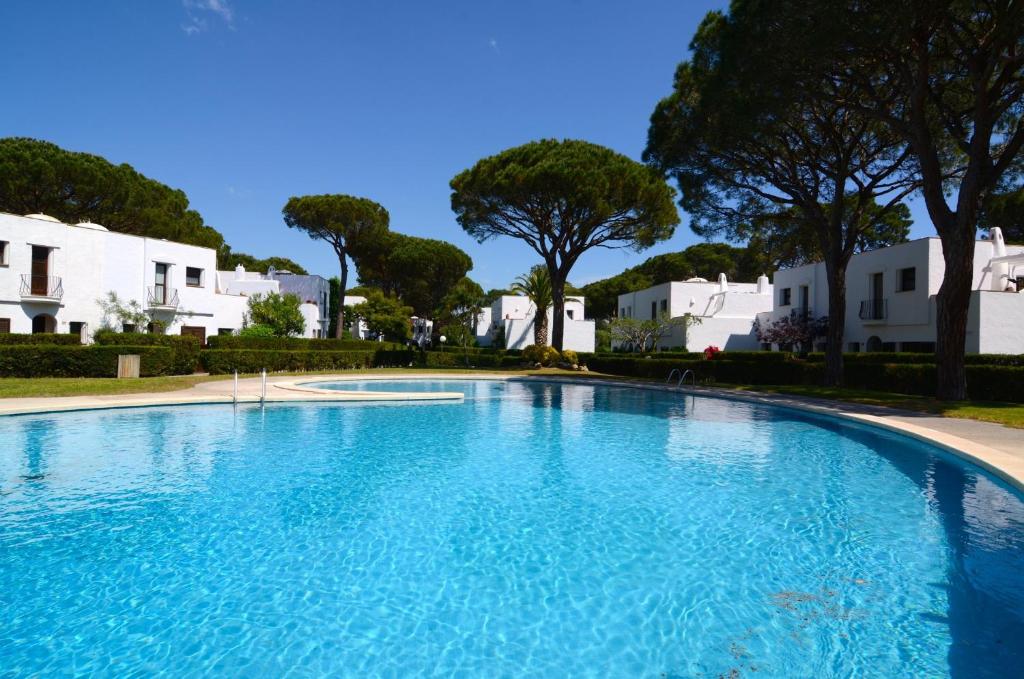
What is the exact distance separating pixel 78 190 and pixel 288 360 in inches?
716

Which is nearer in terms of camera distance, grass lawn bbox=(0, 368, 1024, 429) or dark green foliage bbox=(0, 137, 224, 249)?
grass lawn bbox=(0, 368, 1024, 429)

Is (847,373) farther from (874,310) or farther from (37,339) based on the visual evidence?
(37,339)

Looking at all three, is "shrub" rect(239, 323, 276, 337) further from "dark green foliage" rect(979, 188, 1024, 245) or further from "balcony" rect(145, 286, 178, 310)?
Answer: "dark green foliage" rect(979, 188, 1024, 245)

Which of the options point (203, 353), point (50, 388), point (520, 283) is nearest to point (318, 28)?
point (50, 388)

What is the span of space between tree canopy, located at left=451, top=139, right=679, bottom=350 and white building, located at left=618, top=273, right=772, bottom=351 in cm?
839

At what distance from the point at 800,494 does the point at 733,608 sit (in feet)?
13.5

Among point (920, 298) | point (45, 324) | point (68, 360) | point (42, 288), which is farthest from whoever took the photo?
point (45, 324)

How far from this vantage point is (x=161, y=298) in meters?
30.3

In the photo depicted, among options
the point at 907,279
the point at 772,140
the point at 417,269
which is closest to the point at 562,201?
the point at 772,140

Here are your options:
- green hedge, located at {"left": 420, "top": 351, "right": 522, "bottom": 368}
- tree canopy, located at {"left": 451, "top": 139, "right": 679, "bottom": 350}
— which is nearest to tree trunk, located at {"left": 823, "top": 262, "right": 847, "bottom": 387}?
tree canopy, located at {"left": 451, "top": 139, "right": 679, "bottom": 350}

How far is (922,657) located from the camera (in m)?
3.73

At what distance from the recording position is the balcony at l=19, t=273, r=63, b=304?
2561 centimetres

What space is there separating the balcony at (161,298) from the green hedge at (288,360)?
6658mm

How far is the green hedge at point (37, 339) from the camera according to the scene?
22188 millimetres
